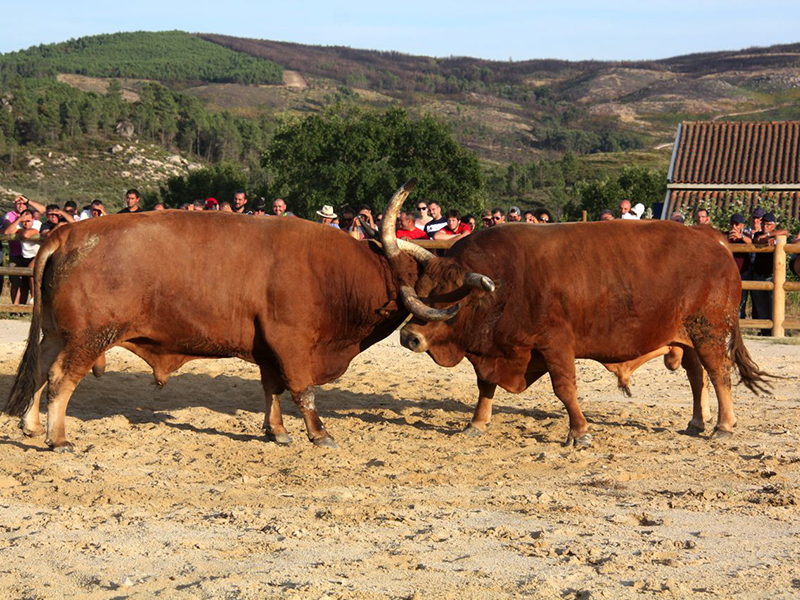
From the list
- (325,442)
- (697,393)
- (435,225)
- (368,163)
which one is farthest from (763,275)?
(368,163)

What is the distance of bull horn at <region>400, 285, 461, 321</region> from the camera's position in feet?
25.9

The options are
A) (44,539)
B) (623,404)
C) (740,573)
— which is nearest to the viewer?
(740,573)

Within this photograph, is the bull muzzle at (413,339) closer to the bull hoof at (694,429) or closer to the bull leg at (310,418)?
the bull leg at (310,418)

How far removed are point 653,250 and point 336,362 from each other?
264 centimetres

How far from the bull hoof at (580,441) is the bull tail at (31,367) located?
13.3 feet

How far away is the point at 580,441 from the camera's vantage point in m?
7.87

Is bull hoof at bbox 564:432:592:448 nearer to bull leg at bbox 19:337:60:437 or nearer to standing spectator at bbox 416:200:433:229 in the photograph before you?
bull leg at bbox 19:337:60:437

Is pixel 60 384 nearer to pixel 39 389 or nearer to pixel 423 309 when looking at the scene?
pixel 39 389

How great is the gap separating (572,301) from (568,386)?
65cm

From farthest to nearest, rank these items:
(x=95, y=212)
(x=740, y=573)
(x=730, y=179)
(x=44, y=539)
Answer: (x=730, y=179) → (x=95, y=212) → (x=44, y=539) → (x=740, y=573)

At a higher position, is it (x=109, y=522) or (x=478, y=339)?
(x=478, y=339)

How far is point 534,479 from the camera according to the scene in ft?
22.2

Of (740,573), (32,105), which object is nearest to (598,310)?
(740,573)

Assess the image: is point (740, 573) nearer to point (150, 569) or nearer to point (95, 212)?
point (150, 569)
